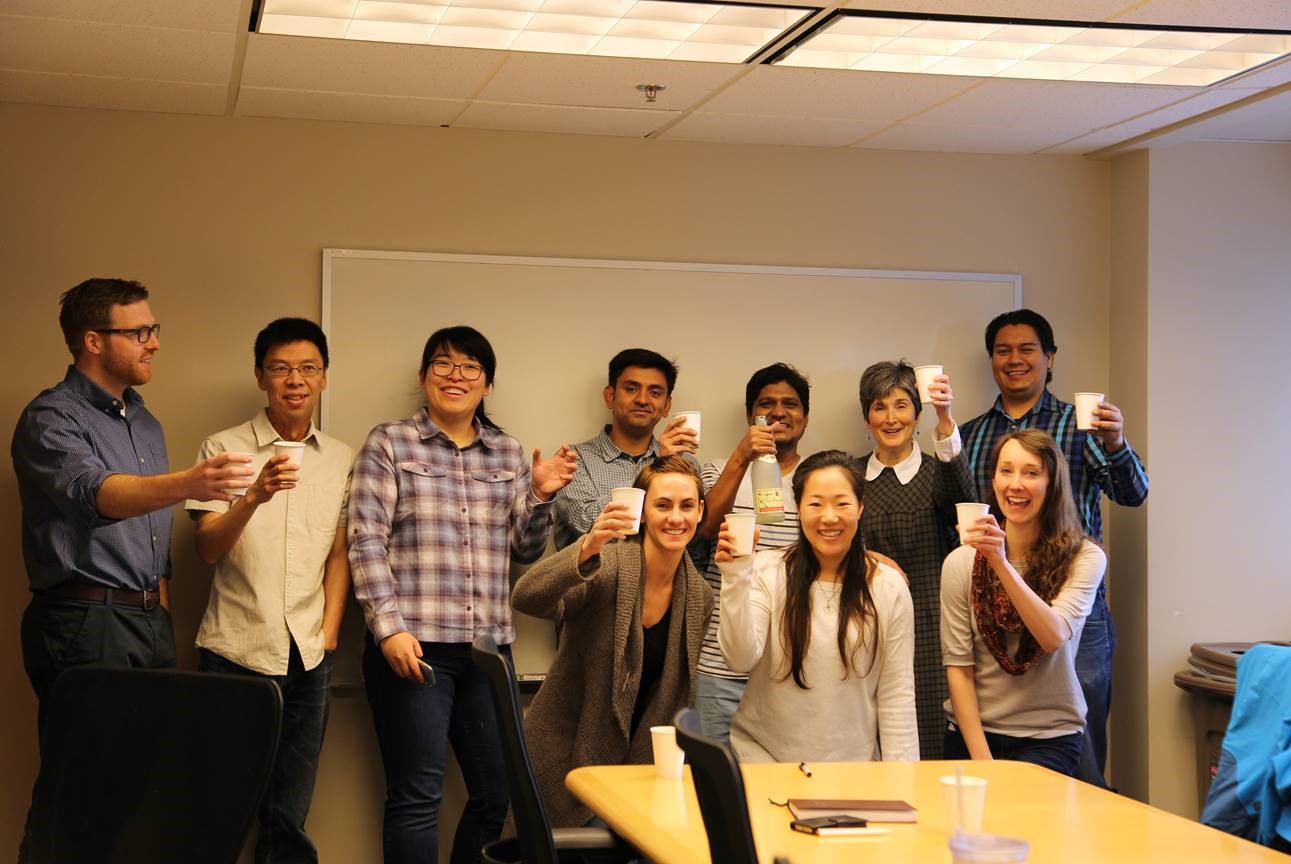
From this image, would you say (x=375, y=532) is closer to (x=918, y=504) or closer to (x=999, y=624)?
(x=918, y=504)

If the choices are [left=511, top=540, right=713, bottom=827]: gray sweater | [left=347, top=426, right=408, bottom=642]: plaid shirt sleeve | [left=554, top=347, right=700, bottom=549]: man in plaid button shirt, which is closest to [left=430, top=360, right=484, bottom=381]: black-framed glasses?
[left=347, top=426, right=408, bottom=642]: plaid shirt sleeve

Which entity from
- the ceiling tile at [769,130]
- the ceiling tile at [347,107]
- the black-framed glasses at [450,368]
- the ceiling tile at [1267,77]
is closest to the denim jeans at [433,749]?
the black-framed glasses at [450,368]

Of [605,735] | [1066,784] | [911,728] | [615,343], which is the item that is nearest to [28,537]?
[605,735]

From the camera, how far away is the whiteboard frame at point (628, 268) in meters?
4.54

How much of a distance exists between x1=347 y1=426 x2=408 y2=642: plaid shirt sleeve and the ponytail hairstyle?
0.30 meters

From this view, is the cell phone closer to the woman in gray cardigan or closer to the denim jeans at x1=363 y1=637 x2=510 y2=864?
the woman in gray cardigan

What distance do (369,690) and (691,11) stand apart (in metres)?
2.32

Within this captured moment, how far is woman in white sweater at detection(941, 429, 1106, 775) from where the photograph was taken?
3.48 meters

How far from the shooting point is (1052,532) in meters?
3.61

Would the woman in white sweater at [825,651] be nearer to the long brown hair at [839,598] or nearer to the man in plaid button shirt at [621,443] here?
the long brown hair at [839,598]

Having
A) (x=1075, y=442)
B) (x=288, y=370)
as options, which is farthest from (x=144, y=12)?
(x=1075, y=442)

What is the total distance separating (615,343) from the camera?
480cm

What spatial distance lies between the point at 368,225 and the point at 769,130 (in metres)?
1.46

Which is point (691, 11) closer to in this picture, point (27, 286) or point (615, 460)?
point (615, 460)
